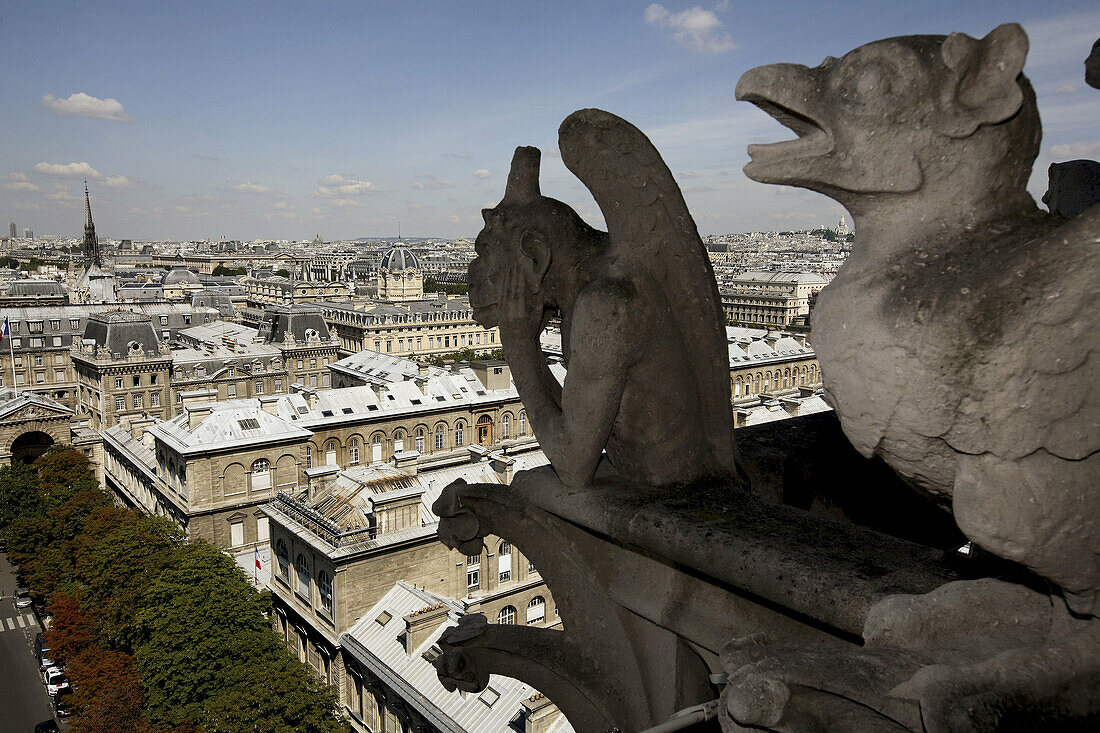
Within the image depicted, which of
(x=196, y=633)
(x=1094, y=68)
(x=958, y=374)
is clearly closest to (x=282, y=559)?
(x=196, y=633)

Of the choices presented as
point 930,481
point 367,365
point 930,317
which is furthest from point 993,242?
point 367,365

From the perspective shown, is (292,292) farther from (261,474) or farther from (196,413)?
(261,474)

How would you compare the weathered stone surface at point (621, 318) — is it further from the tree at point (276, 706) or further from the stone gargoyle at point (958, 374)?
the tree at point (276, 706)

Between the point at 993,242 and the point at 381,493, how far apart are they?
25.0 m

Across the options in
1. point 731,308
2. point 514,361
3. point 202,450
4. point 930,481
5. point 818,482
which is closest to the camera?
point 930,481

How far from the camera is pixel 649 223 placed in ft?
14.3

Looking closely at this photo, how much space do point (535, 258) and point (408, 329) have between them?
3456 inches

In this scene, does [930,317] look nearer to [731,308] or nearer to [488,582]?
[488,582]

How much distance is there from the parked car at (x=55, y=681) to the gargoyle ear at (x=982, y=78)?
115 ft

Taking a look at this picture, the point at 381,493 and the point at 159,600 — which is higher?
the point at 381,493

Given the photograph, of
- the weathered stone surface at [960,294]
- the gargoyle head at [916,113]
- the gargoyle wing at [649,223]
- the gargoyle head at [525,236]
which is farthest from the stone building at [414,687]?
the gargoyle head at [916,113]

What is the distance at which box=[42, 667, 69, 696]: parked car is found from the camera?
29.9 meters

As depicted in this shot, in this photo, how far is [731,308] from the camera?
421 ft

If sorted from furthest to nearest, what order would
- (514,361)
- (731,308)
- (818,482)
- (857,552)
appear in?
(731,308)
(818,482)
(514,361)
(857,552)
